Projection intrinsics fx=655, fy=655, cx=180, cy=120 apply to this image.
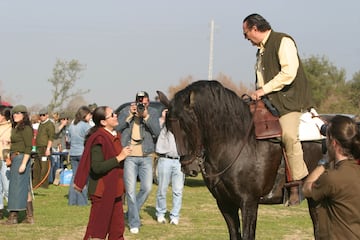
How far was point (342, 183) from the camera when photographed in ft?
15.1

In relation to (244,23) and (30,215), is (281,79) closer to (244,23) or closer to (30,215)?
(244,23)

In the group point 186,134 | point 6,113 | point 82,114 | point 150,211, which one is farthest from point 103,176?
point 82,114

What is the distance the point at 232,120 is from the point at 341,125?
2.53 meters

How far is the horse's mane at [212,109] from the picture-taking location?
275 inches

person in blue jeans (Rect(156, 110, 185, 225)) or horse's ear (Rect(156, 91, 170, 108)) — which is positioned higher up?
horse's ear (Rect(156, 91, 170, 108))

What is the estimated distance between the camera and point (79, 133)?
16.0m

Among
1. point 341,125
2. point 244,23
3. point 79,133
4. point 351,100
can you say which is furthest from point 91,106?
point 351,100

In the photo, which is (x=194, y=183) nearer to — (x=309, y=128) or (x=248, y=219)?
(x=309, y=128)

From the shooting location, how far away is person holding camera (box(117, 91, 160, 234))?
1149 cm

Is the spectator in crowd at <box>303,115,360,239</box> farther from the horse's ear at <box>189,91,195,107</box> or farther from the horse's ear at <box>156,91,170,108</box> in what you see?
the horse's ear at <box>156,91,170,108</box>

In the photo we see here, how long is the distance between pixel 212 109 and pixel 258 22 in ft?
3.89

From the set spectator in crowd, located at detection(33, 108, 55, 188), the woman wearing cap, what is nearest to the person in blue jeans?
the woman wearing cap

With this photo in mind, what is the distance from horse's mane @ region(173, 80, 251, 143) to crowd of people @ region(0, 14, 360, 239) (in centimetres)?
29

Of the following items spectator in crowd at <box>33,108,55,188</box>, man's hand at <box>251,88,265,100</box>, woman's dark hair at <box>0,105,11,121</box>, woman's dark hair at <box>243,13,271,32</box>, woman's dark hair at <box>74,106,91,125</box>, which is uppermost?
woman's dark hair at <box>243,13,271,32</box>
